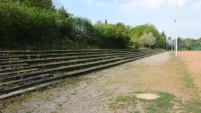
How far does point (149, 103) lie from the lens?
6359 millimetres

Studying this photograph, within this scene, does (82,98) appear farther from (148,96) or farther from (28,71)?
(28,71)

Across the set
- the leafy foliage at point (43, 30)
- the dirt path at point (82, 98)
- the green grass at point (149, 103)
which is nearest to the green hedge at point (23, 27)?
the leafy foliage at point (43, 30)

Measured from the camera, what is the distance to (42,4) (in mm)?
27297

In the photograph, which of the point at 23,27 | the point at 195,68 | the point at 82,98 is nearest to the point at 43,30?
the point at 23,27

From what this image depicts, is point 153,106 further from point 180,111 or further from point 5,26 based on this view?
point 5,26

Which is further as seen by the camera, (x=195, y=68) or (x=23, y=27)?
(x=195, y=68)

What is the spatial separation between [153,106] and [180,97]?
1463 millimetres

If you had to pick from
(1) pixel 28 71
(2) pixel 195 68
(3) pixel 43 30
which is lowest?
(2) pixel 195 68

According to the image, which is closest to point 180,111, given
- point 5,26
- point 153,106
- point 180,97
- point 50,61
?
point 153,106

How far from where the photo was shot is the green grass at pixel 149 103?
5.79 m

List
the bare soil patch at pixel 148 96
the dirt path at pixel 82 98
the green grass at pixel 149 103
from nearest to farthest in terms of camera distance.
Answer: the green grass at pixel 149 103 → the dirt path at pixel 82 98 → the bare soil patch at pixel 148 96

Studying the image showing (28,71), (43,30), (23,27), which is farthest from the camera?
(43,30)

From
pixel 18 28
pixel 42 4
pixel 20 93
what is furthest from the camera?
pixel 42 4

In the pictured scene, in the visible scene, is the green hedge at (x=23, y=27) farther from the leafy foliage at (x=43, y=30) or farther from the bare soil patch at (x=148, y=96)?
the bare soil patch at (x=148, y=96)
